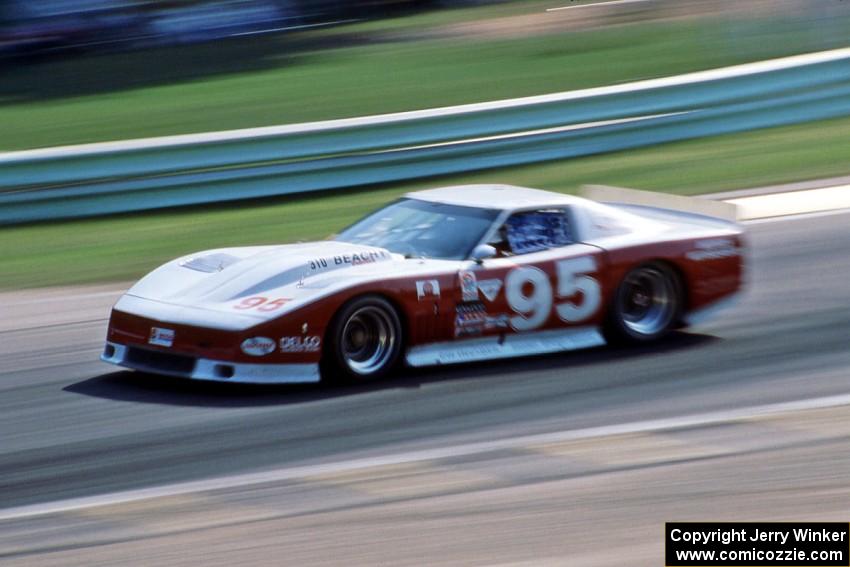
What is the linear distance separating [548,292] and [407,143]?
5.95 meters

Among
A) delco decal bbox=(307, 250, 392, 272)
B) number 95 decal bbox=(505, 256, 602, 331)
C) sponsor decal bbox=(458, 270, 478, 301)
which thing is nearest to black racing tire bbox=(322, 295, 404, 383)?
delco decal bbox=(307, 250, 392, 272)

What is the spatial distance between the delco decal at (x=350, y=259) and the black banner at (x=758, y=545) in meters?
3.13

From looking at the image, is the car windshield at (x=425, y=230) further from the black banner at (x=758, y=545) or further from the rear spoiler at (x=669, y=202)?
the black banner at (x=758, y=545)

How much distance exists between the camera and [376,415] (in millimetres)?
7191

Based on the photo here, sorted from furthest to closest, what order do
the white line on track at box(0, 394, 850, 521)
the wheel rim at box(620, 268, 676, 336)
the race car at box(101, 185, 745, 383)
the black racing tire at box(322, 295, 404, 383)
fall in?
the wheel rim at box(620, 268, 676, 336)
the black racing tire at box(322, 295, 404, 383)
the race car at box(101, 185, 745, 383)
the white line on track at box(0, 394, 850, 521)

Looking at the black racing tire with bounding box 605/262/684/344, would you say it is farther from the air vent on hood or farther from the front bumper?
the air vent on hood

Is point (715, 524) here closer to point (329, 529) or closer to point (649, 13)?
point (329, 529)

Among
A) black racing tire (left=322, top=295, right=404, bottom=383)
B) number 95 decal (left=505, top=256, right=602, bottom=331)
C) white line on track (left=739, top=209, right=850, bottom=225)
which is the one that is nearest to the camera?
black racing tire (left=322, top=295, right=404, bottom=383)

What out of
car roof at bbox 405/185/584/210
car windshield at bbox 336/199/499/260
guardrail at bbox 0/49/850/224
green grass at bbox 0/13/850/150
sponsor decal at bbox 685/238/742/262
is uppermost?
green grass at bbox 0/13/850/150

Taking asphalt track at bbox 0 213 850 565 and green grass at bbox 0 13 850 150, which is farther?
green grass at bbox 0 13 850 150

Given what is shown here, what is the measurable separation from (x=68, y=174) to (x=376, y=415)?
6.66 meters

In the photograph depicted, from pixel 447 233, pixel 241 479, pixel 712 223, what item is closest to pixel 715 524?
pixel 241 479

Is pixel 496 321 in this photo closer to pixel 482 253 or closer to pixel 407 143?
pixel 482 253

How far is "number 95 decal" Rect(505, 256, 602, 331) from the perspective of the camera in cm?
827
